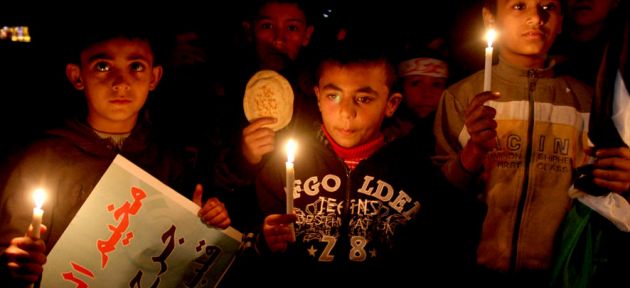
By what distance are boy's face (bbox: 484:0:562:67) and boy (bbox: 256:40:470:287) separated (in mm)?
819

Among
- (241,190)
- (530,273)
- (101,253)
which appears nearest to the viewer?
(101,253)

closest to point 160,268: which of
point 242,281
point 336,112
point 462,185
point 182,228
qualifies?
point 182,228

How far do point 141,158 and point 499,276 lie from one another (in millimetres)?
2480

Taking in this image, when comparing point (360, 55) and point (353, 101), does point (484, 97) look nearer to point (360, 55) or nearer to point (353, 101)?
point (353, 101)

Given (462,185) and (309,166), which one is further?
(309,166)

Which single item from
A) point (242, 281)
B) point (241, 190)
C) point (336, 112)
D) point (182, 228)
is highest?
point (336, 112)

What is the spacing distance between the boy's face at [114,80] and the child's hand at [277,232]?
1349 millimetres

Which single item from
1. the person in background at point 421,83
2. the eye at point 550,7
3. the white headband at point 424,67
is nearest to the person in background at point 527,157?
the eye at point 550,7

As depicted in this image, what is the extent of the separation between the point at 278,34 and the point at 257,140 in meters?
1.29

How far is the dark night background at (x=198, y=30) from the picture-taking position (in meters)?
5.14

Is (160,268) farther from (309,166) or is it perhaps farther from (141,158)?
(309,166)

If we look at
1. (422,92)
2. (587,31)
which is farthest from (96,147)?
(587,31)

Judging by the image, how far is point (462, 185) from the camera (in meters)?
3.44

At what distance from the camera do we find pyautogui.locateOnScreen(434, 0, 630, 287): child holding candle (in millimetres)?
3572
